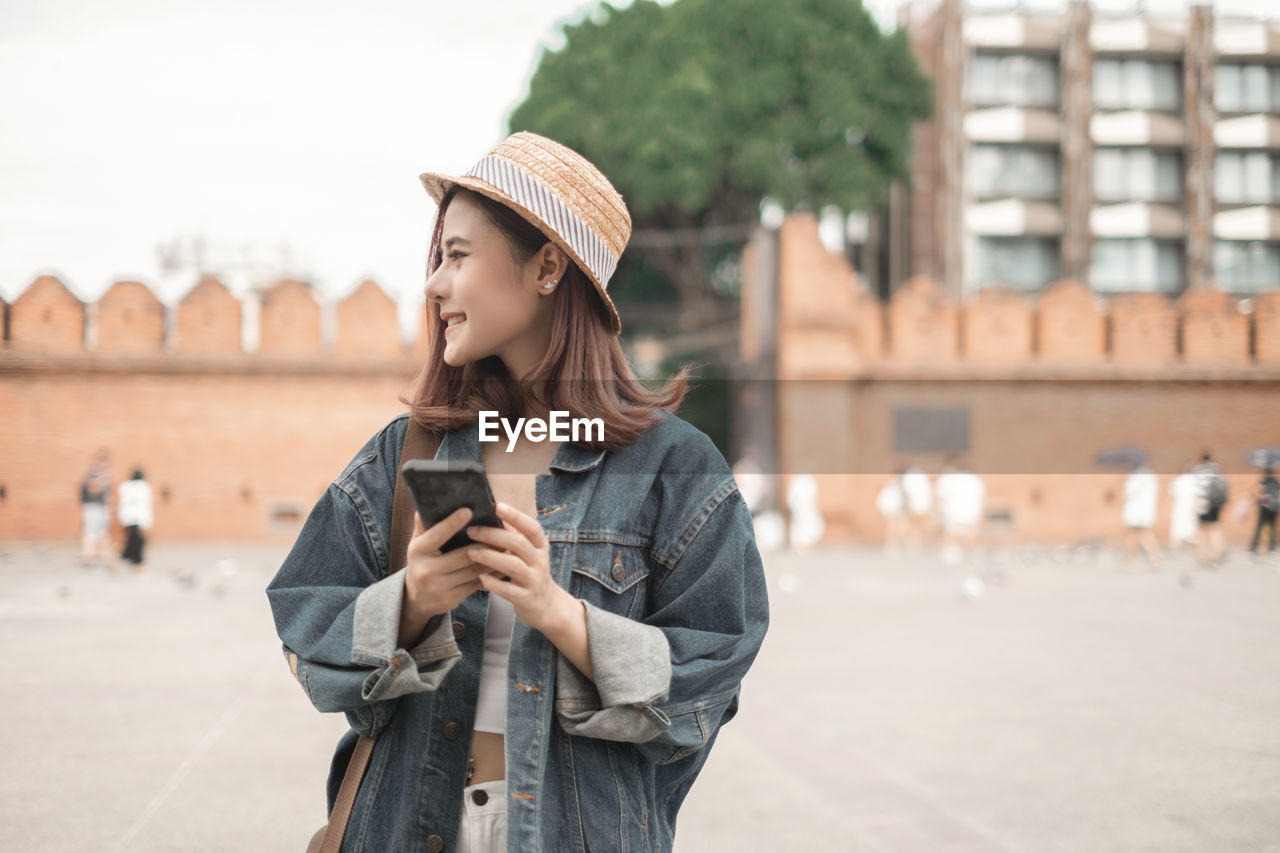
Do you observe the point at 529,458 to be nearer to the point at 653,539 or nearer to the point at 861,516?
the point at 653,539

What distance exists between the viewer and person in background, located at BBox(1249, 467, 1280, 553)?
1383cm

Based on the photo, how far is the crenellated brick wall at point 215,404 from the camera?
11.2m

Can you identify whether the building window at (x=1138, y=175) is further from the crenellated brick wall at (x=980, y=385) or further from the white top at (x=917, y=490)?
the white top at (x=917, y=490)

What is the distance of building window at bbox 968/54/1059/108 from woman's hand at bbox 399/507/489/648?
37.7 metres

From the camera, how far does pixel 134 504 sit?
43.9ft

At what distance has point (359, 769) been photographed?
161 cm

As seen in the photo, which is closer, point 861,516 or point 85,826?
point 85,826

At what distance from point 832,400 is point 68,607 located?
13304mm

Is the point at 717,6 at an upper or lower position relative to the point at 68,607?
upper

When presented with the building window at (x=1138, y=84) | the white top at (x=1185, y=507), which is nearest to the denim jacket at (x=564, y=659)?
the white top at (x=1185, y=507)

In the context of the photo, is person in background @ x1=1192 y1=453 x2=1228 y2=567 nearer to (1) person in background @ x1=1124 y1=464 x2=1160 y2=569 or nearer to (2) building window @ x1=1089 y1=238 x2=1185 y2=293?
(1) person in background @ x1=1124 y1=464 x2=1160 y2=569

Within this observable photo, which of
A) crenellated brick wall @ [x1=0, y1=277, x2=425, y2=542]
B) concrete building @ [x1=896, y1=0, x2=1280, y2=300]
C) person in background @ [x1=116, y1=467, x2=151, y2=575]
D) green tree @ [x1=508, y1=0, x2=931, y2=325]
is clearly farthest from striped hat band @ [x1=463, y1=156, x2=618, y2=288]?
concrete building @ [x1=896, y1=0, x2=1280, y2=300]

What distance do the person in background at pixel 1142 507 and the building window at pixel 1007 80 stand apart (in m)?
22.8

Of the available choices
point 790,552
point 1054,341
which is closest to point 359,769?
point 790,552
